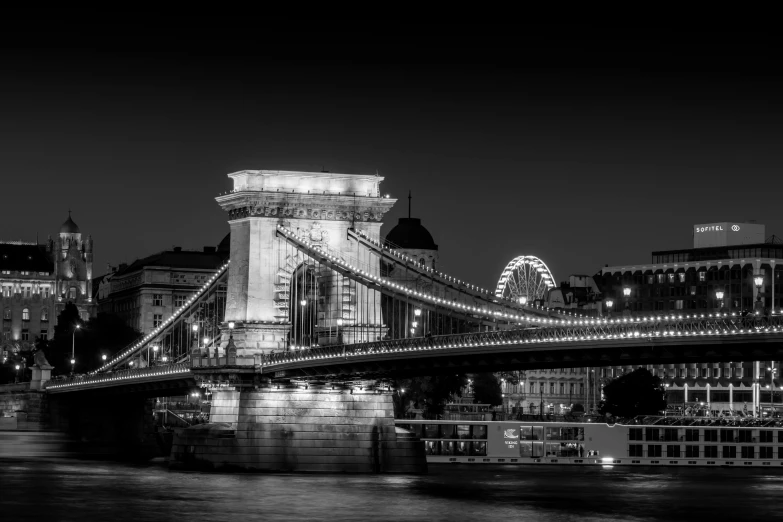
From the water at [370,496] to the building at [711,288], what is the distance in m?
54.6

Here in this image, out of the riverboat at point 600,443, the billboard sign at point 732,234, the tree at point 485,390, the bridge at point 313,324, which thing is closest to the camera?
the bridge at point 313,324

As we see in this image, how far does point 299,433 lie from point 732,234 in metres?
82.5

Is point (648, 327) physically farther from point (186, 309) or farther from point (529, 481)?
point (186, 309)

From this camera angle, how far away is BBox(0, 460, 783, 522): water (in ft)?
230

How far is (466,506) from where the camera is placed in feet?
244

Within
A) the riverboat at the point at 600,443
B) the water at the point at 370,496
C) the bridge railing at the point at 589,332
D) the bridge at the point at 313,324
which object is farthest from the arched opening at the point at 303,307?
the riverboat at the point at 600,443

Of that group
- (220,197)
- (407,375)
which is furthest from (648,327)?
(220,197)

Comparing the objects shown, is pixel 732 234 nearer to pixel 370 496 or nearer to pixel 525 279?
pixel 525 279

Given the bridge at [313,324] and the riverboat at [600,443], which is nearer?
the bridge at [313,324]

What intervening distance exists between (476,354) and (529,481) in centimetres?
2023

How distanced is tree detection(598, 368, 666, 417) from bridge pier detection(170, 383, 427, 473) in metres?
52.4

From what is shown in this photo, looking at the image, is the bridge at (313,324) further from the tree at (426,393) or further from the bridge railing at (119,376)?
the tree at (426,393)

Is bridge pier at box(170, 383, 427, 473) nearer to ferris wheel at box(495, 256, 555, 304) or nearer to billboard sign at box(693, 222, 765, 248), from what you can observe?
ferris wheel at box(495, 256, 555, 304)

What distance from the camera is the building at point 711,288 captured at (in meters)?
153
